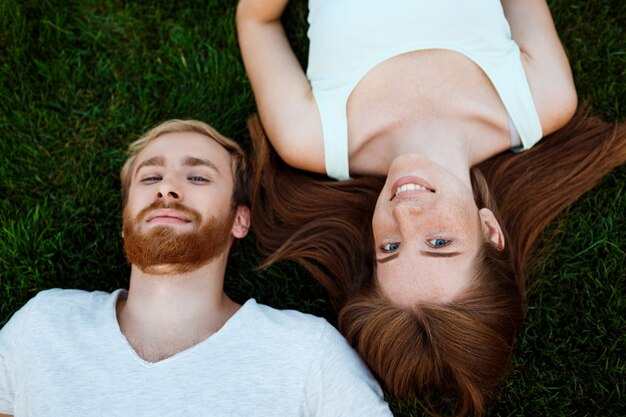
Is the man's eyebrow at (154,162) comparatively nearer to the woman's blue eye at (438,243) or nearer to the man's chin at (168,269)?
the man's chin at (168,269)

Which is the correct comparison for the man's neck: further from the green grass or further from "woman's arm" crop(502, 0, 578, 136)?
"woman's arm" crop(502, 0, 578, 136)

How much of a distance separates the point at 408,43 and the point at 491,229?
1215 millimetres

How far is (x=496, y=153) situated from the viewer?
373 centimetres

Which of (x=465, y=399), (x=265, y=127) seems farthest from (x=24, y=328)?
(x=465, y=399)

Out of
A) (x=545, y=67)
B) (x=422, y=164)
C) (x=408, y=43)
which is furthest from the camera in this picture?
Result: (x=545, y=67)

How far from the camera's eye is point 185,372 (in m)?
3.11

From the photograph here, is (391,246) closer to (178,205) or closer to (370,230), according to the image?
(370,230)

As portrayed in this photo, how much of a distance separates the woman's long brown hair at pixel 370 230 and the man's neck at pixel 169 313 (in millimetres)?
655

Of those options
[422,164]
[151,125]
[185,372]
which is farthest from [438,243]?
[151,125]

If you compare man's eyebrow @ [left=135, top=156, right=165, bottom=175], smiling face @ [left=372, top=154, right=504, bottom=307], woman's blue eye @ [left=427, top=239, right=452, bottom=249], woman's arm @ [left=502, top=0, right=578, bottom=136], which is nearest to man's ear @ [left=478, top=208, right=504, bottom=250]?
smiling face @ [left=372, top=154, right=504, bottom=307]

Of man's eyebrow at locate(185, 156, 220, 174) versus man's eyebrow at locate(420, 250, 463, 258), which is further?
man's eyebrow at locate(185, 156, 220, 174)

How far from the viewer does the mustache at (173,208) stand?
3312 mm

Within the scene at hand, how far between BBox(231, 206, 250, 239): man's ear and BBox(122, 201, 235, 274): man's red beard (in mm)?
264

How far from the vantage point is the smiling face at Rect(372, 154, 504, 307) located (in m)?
3.04
